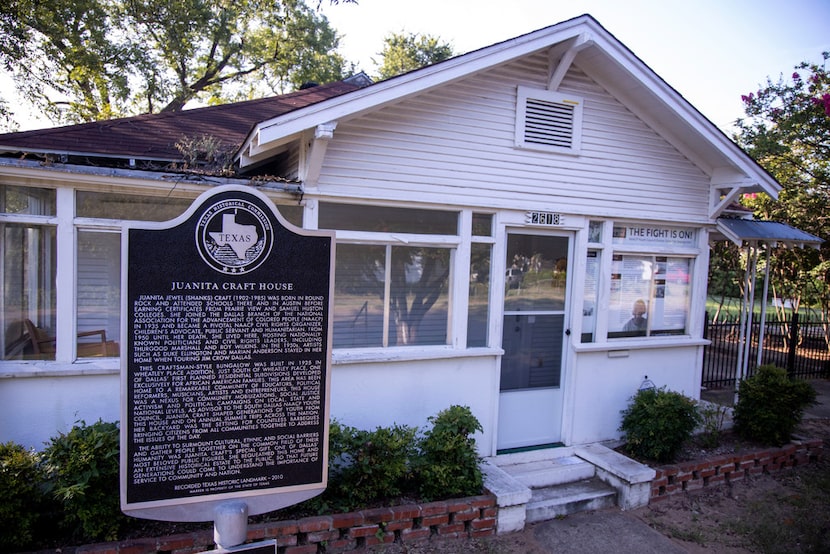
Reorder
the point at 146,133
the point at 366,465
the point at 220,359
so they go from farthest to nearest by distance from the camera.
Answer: the point at 146,133 < the point at 366,465 < the point at 220,359

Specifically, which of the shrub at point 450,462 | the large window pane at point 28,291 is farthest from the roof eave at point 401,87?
the shrub at point 450,462

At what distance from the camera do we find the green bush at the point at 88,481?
12.3 ft

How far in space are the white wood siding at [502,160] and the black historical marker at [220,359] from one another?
2.49 metres

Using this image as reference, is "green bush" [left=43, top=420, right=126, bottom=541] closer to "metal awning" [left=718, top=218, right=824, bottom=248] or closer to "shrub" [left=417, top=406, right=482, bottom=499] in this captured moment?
"shrub" [left=417, top=406, right=482, bottom=499]

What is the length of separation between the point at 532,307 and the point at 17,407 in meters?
5.24

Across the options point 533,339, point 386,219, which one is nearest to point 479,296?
point 533,339

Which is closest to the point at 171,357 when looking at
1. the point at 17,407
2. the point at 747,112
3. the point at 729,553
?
the point at 17,407

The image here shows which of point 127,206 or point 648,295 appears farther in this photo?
point 648,295

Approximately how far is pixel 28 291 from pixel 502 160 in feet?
15.8

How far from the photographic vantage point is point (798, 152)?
1162cm

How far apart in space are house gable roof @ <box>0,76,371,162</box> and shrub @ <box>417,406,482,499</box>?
324 centimetres

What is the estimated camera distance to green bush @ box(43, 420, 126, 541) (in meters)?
3.74

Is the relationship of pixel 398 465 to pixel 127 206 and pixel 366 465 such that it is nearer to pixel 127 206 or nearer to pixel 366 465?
pixel 366 465

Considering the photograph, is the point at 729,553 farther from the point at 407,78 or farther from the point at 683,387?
the point at 407,78
